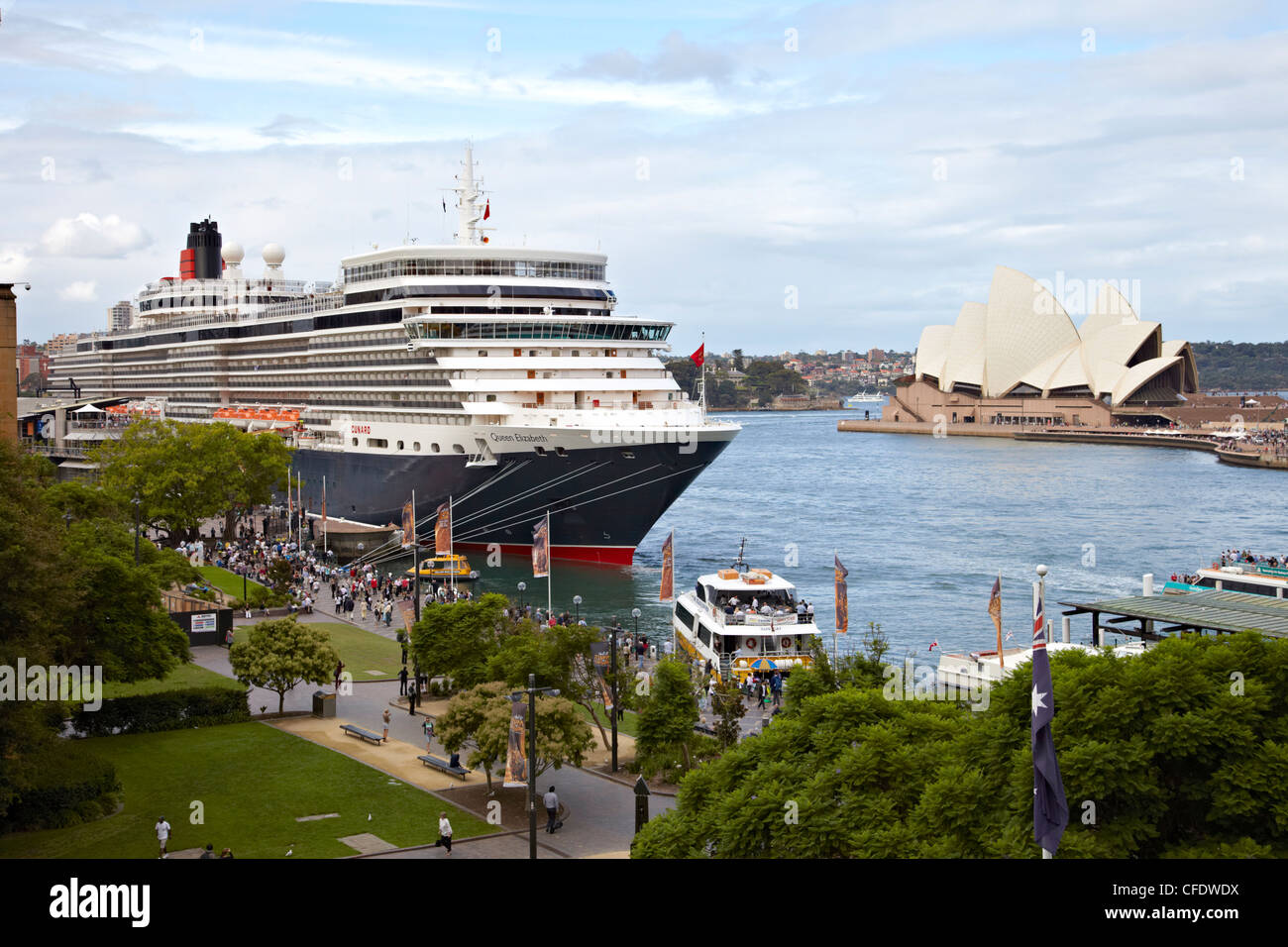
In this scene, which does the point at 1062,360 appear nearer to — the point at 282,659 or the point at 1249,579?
the point at 1249,579

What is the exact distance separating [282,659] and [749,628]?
9725 mm

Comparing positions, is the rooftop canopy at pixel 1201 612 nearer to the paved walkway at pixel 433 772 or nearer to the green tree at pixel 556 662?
the paved walkway at pixel 433 772

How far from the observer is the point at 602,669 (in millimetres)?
21562

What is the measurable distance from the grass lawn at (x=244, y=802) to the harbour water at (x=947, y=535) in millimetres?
15823

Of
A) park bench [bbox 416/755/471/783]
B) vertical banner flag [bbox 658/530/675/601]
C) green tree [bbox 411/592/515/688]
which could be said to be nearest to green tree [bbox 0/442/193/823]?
green tree [bbox 411/592/515/688]

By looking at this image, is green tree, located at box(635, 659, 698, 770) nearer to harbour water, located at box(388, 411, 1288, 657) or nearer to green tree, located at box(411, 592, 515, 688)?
green tree, located at box(411, 592, 515, 688)

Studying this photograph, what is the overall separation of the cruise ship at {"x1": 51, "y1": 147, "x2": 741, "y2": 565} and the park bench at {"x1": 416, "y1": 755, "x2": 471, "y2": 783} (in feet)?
66.4

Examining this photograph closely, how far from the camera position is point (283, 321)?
53812 millimetres

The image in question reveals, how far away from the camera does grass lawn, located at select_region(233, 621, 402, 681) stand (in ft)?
88.0

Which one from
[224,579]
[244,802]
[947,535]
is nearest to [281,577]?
[224,579]

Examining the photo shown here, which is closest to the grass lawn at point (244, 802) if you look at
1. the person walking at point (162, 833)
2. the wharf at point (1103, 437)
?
the person walking at point (162, 833)

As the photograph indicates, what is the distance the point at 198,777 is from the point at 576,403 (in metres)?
24.5

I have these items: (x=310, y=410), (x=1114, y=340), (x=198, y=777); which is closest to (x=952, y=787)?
(x=198, y=777)
